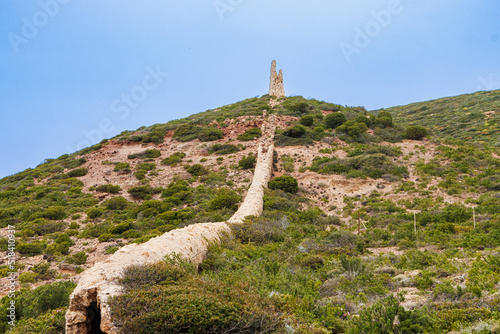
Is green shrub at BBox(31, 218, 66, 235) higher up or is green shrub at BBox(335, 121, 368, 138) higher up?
green shrub at BBox(335, 121, 368, 138)

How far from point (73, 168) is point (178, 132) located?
10999 millimetres

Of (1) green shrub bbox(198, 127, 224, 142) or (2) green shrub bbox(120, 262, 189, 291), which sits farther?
(1) green shrub bbox(198, 127, 224, 142)

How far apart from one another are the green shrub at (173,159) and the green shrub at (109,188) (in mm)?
5421

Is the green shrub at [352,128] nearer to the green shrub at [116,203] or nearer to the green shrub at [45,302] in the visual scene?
the green shrub at [116,203]

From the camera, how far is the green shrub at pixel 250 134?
31.9 metres

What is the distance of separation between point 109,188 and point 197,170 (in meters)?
6.68

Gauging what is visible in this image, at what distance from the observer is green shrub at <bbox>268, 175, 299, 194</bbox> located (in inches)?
800

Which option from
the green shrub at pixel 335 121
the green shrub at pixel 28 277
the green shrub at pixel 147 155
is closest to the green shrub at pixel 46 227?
the green shrub at pixel 28 277

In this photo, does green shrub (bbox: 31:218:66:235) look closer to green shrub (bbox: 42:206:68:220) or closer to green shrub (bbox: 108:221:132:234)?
green shrub (bbox: 42:206:68:220)

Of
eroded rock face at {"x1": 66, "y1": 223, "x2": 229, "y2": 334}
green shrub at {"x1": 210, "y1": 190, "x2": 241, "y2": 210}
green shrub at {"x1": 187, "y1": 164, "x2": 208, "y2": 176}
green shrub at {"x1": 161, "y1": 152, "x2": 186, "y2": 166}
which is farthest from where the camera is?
green shrub at {"x1": 161, "y1": 152, "x2": 186, "y2": 166}

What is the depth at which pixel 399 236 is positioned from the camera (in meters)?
11.4

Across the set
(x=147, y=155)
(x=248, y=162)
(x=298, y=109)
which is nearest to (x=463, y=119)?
(x=298, y=109)

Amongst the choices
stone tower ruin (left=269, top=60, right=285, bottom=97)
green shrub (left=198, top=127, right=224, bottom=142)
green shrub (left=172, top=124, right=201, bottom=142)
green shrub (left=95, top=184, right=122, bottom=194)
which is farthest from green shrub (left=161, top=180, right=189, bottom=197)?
stone tower ruin (left=269, top=60, right=285, bottom=97)

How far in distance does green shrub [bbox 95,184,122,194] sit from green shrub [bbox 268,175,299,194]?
11.7 m
